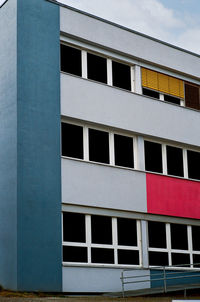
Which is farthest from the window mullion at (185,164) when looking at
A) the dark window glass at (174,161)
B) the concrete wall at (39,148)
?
the concrete wall at (39,148)

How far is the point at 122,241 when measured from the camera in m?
20.2

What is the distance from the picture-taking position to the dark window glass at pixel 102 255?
63.3 feet

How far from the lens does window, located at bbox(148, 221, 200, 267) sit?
21.2 metres

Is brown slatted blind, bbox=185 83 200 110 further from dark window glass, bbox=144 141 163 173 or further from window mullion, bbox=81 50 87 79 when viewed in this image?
window mullion, bbox=81 50 87 79

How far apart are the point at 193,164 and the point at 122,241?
5.31m

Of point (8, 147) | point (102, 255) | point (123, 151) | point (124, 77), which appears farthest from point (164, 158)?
point (8, 147)

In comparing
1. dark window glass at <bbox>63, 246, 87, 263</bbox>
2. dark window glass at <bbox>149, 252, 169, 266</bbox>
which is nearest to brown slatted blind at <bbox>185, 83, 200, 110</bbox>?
dark window glass at <bbox>149, 252, 169, 266</bbox>

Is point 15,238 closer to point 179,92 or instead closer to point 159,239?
point 159,239

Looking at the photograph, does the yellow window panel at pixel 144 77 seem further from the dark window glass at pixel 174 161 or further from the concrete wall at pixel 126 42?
the dark window glass at pixel 174 161

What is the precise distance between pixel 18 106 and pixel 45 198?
288cm

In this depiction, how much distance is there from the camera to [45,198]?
18.3m

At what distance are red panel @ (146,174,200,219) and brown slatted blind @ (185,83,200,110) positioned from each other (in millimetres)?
3238

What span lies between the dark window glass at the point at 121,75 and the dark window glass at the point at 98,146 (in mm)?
2118

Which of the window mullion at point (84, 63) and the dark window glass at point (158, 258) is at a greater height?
the window mullion at point (84, 63)
